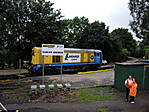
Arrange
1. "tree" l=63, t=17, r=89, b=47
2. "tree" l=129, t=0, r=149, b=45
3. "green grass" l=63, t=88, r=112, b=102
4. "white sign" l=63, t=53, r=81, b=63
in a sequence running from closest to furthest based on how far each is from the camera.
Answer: "green grass" l=63, t=88, r=112, b=102, "tree" l=129, t=0, r=149, b=45, "white sign" l=63, t=53, r=81, b=63, "tree" l=63, t=17, r=89, b=47

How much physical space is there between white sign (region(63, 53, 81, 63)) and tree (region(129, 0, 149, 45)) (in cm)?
956

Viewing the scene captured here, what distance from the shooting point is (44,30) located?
28.1m

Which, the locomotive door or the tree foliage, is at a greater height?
the tree foliage

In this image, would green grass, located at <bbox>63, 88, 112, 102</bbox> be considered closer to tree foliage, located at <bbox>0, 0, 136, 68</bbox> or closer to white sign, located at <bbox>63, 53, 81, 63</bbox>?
white sign, located at <bbox>63, 53, 81, 63</bbox>

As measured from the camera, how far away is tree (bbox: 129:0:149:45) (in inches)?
610

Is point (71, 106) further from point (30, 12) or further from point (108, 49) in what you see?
point (108, 49)

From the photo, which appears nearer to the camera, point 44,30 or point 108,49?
point 44,30

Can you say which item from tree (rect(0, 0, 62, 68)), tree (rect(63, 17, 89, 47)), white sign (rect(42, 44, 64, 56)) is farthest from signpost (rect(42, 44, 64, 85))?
tree (rect(63, 17, 89, 47))

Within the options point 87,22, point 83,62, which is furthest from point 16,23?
point 87,22

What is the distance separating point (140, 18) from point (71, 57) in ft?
35.8

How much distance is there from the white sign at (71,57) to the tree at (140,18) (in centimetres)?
956

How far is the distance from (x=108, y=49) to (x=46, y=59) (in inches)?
875

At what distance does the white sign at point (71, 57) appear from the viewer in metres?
23.6

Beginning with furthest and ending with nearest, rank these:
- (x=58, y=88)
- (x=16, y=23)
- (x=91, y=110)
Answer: (x=16, y=23) → (x=58, y=88) → (x=91, y=110)
